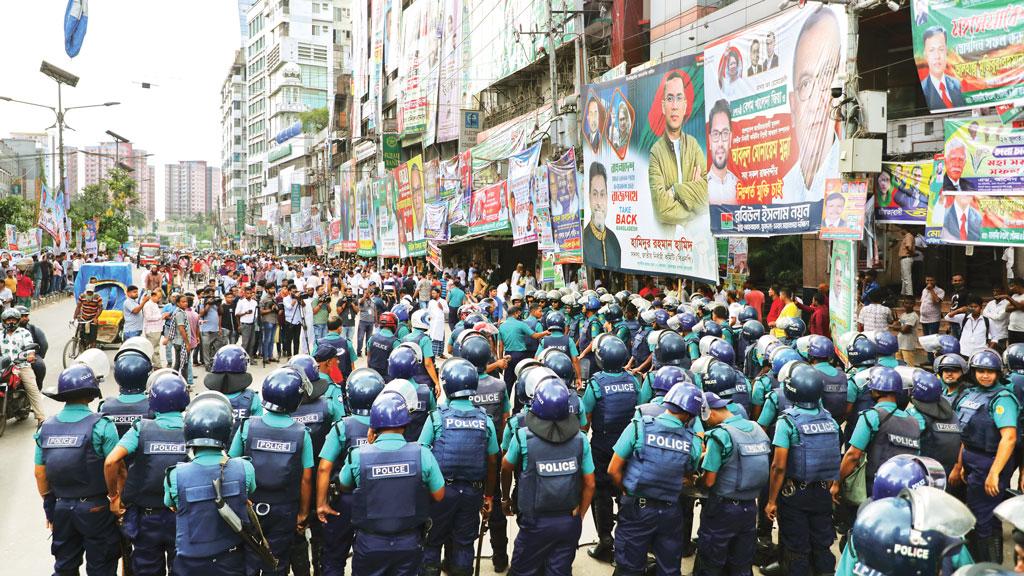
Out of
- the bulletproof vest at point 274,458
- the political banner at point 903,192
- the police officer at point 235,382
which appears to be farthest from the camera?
the political banner at point 903,192

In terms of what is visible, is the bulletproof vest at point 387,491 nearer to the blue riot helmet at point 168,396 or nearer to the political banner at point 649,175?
the blue riot helmet at point 168,396

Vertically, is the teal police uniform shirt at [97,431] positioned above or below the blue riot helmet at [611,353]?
below

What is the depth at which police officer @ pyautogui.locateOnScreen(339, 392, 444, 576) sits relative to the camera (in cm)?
489

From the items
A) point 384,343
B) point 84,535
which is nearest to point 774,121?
point 384,343

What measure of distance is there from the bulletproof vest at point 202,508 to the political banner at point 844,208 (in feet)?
31.8

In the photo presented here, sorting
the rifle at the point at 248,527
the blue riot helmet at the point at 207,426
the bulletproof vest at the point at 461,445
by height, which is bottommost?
the rifle at the point at 248,527

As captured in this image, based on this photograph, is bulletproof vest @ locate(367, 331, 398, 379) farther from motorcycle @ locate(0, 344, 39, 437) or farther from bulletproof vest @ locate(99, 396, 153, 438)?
motorcycle @ locate(0, 344, 39, 437)

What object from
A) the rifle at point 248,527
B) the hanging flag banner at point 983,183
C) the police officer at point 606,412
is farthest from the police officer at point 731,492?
the hanging flag banner at point 983,183

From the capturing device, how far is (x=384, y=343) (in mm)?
10234

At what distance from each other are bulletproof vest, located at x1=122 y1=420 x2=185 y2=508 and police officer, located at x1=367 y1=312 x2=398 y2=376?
4.67m

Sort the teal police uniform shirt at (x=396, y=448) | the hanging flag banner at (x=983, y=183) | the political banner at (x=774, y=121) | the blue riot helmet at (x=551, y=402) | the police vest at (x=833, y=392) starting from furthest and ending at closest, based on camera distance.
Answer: the political banner at (x=774, y=121)
the hanging flag banner at (x=983, y=183)
the police vest at (x=833, y=392)
the blue riot helmet at (x=551, y=402)
the teal police uniform shirt at (x=396, y=448)

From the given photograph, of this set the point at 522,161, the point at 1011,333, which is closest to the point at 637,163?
the point at 522,161

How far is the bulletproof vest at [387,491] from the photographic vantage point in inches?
192

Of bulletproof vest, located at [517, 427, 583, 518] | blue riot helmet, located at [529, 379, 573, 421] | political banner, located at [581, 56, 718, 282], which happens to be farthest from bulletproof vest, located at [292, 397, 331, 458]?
political banner, located at [581, 56, 718, 282]
